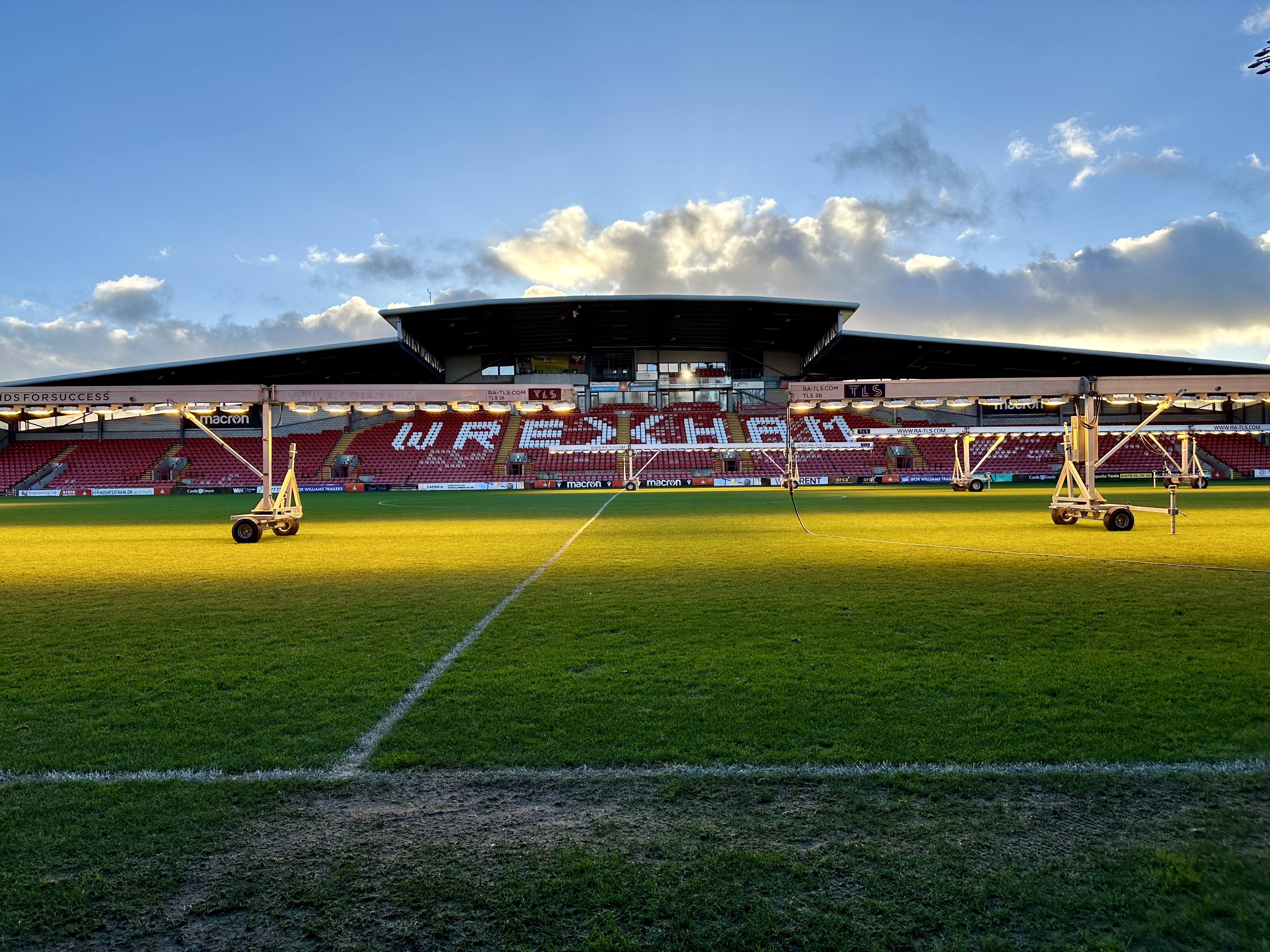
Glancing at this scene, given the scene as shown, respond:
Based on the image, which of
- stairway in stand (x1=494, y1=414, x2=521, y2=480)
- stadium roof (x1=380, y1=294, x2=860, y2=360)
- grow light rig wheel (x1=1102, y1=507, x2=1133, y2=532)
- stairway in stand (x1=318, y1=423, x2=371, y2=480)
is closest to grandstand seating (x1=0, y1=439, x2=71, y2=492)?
stairway in stand (x1=318, y1=423, x2=371, y2=480)

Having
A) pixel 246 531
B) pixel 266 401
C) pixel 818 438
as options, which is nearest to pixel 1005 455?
pixel 818 438

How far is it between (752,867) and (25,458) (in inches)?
2748

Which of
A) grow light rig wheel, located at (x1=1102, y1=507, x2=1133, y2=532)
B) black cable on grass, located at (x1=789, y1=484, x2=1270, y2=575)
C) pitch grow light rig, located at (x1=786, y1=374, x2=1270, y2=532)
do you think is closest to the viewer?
→ black cable on grass, located at (x1=789, y1=484, x2=1270, y2=575)

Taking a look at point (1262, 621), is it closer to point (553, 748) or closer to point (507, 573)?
point (553, 748)

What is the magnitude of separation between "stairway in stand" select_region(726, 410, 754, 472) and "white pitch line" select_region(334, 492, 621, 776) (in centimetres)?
4777

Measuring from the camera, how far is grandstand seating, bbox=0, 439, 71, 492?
52.3 metres

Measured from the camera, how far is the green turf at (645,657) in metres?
3.92

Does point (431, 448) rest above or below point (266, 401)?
above

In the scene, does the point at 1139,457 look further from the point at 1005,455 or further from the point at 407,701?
the point at 407,701

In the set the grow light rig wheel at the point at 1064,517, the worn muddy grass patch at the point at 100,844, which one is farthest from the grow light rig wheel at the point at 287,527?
the grow light rig wheel at the point at 1064,517

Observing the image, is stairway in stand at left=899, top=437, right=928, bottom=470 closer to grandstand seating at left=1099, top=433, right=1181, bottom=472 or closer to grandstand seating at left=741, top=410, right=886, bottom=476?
grandstand seating at left=741, top=410, right=886, bottom=476

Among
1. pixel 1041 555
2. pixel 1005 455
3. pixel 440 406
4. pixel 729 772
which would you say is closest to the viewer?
pixel 729 772

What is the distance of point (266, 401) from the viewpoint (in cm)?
1619

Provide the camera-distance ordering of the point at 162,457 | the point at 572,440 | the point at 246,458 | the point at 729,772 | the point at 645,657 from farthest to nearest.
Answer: the point at 572,440 → the point at 162,457 → the point at 246,458 → the point at 645,657 → the point at 729,772
